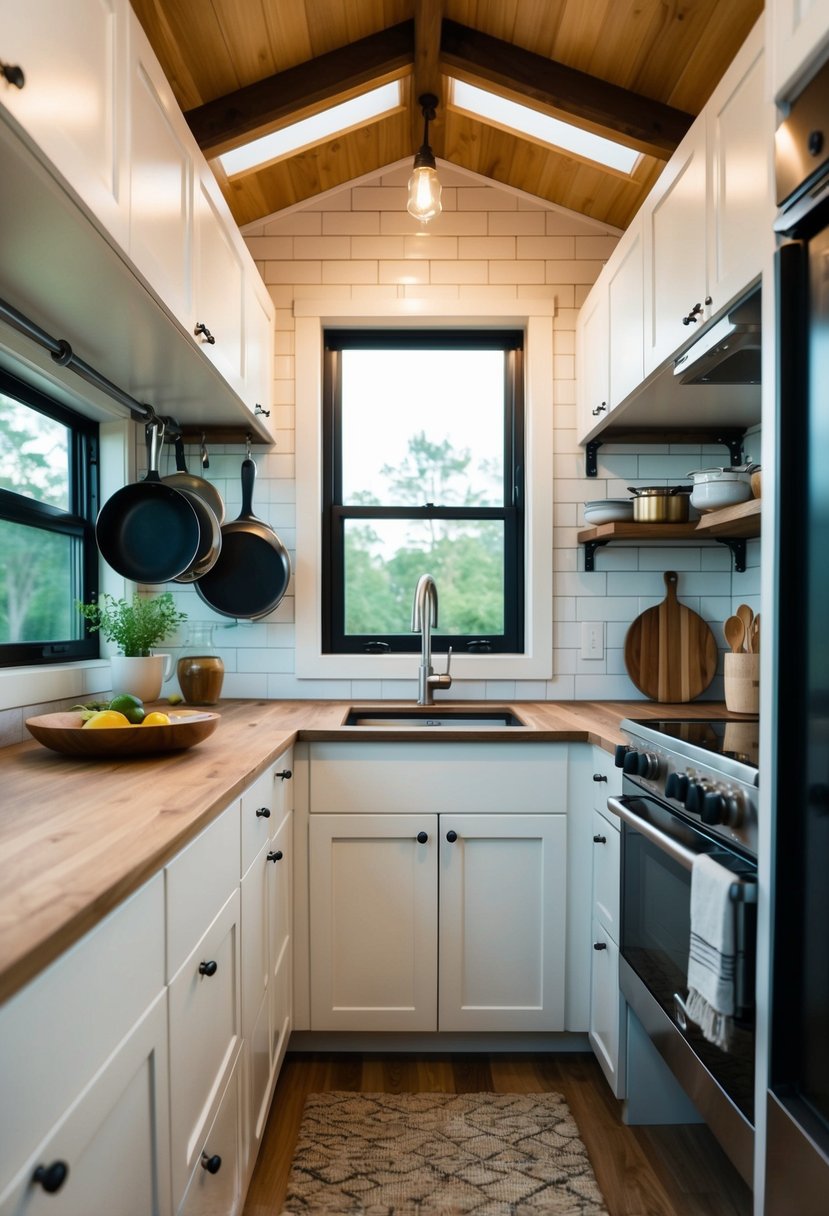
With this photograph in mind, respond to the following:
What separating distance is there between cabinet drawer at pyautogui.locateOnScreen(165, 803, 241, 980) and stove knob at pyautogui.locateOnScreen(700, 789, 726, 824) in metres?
0.84

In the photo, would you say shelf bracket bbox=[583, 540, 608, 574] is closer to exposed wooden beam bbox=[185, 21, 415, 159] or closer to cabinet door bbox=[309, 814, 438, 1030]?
cabinet door bbox=[309, 814, 438, 1030]

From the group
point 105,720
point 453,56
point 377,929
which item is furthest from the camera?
point 453,56

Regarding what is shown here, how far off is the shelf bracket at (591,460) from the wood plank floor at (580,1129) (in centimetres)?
189

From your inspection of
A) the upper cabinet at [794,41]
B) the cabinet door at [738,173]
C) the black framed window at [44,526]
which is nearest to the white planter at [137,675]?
the black framed window at [44,526]

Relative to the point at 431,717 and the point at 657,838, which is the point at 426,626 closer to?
the point at 431,717

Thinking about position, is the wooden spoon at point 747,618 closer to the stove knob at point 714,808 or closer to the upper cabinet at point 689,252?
the upper cabinet at point 689,252

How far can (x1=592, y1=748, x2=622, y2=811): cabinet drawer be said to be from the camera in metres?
2.10

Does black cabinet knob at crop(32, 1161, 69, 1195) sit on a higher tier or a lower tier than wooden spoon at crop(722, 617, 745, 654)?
lower

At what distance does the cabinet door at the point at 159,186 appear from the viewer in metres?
1.63

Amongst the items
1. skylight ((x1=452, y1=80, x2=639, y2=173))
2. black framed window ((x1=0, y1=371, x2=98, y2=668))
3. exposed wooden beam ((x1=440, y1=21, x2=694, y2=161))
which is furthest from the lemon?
skylight ((x1=452, y1=80, x2=639, y2=173))

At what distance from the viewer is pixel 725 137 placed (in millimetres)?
1795

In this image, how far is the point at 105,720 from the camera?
5.76 feet

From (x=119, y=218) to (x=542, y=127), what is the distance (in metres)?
1.75

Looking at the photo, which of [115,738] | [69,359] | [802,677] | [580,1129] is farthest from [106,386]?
[580,1129]
